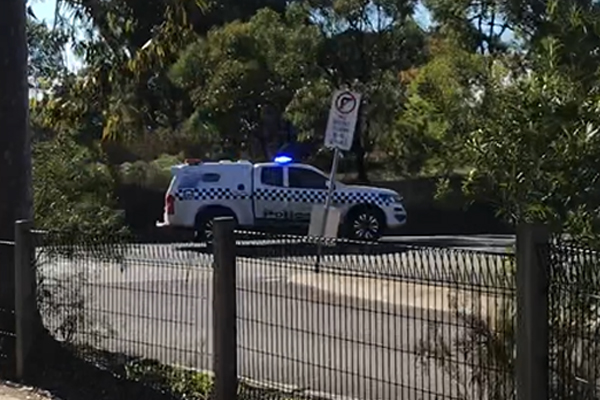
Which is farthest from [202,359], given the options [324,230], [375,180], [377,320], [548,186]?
[375,180]

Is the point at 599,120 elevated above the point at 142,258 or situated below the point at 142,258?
above

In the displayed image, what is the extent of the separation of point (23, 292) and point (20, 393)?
2.59 feet

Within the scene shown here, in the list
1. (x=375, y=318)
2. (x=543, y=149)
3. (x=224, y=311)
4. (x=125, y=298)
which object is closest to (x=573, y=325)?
(x=543, y=149)

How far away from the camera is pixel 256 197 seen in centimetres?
2736

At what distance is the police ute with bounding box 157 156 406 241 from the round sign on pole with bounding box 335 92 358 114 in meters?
9.66

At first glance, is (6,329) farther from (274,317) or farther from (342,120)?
(342,120)

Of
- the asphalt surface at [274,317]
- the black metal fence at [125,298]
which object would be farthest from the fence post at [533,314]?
the black metal fence at [125,298]

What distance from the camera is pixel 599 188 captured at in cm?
524

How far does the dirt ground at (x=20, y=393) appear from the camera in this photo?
8477 mm

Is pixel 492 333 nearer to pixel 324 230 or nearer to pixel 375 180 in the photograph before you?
pixel 324 230

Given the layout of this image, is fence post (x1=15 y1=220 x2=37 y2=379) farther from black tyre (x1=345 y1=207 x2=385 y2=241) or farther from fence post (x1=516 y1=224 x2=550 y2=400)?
black tyre (x1=345 y1=207 x2=385 y2=241)

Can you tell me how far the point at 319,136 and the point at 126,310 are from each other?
25713 mm

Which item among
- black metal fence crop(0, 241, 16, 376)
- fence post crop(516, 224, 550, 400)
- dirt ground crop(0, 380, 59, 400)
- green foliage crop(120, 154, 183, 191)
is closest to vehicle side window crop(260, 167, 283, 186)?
green foliage crop(120, 154, 183, 191)

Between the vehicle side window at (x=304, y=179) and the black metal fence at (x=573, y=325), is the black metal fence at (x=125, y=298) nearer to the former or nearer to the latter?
the black metal fence at (x=573, y=325)
